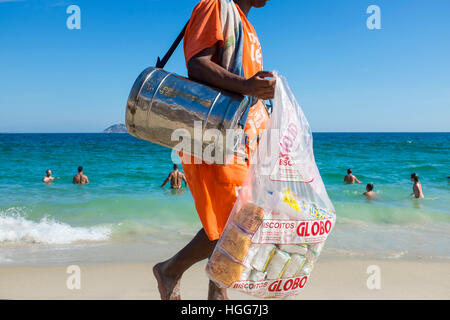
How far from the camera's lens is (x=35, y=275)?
3.25 metres

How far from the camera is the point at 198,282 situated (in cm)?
305

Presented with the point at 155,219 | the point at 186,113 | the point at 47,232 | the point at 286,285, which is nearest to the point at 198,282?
the point at 286,285

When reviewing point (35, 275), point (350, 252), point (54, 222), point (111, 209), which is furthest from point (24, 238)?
point (350, 252)

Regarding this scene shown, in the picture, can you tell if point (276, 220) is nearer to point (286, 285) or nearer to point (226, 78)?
point (286, 285)

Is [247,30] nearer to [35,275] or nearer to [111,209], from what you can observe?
[35,275]

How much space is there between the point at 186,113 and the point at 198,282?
1.97 meters

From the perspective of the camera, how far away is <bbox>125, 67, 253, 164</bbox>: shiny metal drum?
1423 millimetres

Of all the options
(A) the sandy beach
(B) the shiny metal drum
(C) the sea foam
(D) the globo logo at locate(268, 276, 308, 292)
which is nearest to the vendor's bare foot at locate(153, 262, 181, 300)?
(D) the globo logo at locate(268, 276, 308, 292)

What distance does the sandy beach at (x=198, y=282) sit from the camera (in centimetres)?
282

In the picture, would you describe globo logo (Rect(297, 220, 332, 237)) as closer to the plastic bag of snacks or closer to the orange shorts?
the plastic bag of snacks

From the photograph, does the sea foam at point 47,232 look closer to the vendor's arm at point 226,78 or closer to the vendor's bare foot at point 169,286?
the vendor's bare foot at point 169,286

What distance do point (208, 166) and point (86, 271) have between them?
7.47 feet

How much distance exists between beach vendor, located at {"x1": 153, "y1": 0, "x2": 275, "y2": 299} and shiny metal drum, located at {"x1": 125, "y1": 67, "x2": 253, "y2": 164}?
0.07 m

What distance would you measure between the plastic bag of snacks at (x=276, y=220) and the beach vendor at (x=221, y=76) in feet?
0.25
